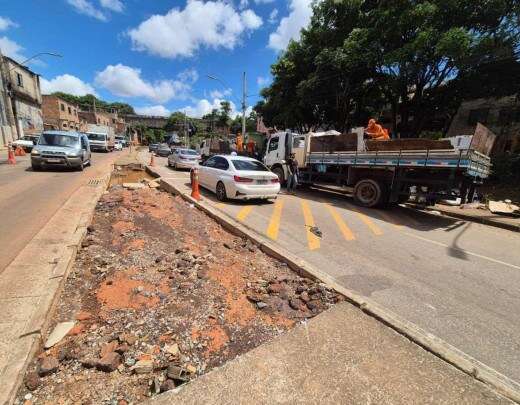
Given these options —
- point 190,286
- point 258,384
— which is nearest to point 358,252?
point 190,286

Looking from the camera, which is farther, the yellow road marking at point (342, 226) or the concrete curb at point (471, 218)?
the concrete curb at point (471, 218)

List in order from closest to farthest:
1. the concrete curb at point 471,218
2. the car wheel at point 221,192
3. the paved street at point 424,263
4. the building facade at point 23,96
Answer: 1. the paved street at point 424,263
2. the concrete curb at point 471,218
3. the car wheel at point 221,192
4. the building facade at point 23,96

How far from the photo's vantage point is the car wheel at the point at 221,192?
891cm

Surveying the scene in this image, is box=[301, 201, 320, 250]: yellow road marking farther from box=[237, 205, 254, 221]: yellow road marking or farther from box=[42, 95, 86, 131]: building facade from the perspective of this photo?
box=[42, 95, 86, 131]: building facade

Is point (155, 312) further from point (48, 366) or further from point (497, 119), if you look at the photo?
point (497, 119)

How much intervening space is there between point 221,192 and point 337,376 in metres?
7.27

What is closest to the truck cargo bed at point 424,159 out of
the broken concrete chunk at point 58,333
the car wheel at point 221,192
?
the car wheel at point 221,192

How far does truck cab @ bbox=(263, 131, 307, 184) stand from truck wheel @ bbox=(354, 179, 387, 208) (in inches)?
125

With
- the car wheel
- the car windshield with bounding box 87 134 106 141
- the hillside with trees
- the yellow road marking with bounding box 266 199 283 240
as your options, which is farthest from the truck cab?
the car windshield with bounding box 87 134 106 141

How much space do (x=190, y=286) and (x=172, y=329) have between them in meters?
0.82

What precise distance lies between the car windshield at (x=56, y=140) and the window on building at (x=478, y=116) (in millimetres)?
28048

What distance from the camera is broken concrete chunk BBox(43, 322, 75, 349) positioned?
2.44 metres

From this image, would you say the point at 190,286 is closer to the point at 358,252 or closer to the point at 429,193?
the point at 358,252

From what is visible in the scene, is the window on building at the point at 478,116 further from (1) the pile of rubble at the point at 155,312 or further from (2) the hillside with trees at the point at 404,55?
(1) the pile of rubble at the point at 155,312
